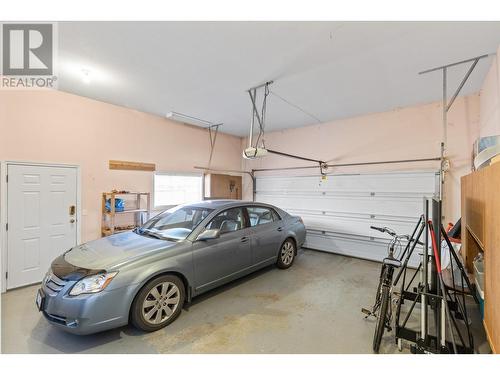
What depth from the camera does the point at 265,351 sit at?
215 centimetres

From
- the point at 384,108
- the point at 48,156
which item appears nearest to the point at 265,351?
the point at 48,156

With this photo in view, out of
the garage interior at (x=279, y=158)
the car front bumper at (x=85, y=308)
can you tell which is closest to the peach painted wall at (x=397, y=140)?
the garage interior at (x=279, y=158)

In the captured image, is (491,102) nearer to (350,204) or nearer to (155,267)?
(350,204)

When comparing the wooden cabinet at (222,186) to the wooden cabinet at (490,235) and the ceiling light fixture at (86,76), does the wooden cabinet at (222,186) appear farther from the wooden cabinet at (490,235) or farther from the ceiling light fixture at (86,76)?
the wooden cabinet at (490,235)

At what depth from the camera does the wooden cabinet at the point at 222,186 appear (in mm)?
6105

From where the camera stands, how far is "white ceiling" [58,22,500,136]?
2297mm

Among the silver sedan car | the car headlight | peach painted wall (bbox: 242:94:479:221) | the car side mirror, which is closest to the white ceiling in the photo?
peach painted wall (bbox: 242:94:479:221)

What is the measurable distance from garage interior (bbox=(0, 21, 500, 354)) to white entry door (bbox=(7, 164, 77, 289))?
19mm

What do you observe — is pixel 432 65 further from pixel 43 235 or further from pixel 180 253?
pixel 43 235

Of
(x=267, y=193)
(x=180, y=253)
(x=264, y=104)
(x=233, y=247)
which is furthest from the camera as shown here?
(x=267, y=193)

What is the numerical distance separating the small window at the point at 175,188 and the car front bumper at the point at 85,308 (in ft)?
9.78

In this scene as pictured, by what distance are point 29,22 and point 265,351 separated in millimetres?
3720

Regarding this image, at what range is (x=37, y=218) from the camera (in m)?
3.63

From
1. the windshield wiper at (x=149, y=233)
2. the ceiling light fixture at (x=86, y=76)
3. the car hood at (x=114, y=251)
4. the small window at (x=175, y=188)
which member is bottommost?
the car hood at (x=114, y=251)
